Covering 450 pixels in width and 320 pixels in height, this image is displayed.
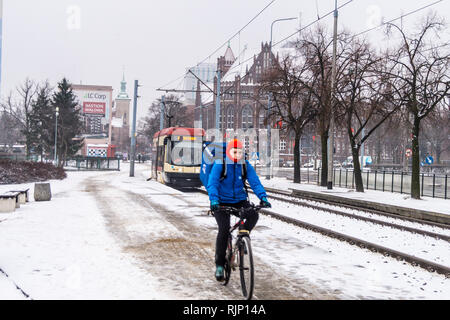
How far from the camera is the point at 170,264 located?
7441 millimetres

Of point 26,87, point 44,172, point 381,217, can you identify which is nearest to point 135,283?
point 381,217

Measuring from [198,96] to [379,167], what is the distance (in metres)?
71.5

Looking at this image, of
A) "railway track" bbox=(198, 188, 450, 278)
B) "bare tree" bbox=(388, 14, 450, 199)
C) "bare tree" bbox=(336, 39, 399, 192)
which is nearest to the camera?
"railway track" bbox=(198, 188, 450, 278)

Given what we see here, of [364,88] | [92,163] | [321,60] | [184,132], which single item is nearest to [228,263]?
[364,88]

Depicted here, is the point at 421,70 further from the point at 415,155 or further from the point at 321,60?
the point at 321,60

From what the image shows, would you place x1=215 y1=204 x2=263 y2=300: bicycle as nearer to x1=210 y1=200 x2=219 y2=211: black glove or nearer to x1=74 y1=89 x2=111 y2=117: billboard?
x1=210 y1=200 x2=219 y2=211: black glove

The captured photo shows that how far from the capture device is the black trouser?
5824mm

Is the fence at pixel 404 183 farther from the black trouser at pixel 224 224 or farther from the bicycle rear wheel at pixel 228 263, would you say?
the black trouser at pixel 224 224

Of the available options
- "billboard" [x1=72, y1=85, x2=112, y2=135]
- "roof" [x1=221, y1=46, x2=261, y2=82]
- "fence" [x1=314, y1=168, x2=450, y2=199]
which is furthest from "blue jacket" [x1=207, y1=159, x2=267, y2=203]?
"billboard" [x1=72, y1=85, x2=112, y2=135]

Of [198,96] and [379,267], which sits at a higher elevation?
[198,96]

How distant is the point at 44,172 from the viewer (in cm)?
2941

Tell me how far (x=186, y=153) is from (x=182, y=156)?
27cm

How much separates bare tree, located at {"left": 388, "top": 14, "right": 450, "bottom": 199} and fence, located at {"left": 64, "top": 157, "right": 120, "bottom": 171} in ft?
123
